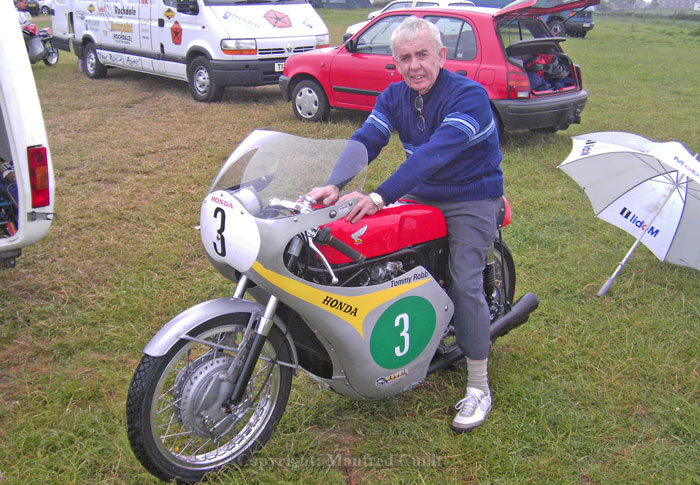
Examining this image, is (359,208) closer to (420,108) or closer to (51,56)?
(420,108)

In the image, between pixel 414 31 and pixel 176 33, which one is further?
pixel 176 33

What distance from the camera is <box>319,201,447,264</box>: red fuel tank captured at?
8.03ft

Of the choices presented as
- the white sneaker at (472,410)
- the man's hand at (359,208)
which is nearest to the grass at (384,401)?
the white sneaker at (472,410)

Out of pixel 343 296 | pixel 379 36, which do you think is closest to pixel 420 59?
pixel 343 296

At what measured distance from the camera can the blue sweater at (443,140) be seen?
2.52 metres

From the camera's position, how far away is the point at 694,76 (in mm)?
14633

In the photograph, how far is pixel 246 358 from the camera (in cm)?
235

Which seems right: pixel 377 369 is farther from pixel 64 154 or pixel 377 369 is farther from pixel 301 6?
pixel 301 6

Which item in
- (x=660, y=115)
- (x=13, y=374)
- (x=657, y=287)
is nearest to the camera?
(x=13, y=374)

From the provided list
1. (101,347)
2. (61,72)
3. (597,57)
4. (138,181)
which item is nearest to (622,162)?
(101,347)

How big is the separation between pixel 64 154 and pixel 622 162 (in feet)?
19.2

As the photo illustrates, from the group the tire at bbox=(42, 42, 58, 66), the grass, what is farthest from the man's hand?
the tire at bbox=(42, 42, 58, 66)

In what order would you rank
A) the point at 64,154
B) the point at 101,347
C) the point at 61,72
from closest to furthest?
the point at 101,347, the point at 64,154, the point at 61,72

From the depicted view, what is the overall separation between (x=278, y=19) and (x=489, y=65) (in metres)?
3.88
